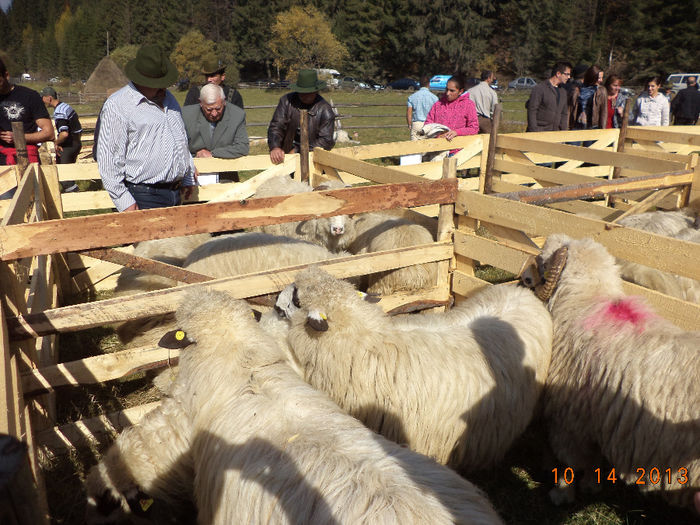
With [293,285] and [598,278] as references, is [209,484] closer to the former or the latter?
[293,285]

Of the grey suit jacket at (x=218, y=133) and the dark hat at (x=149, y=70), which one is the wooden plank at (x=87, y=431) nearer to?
the dark hat at (x=149, y=70)

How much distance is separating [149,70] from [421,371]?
322 centimetres

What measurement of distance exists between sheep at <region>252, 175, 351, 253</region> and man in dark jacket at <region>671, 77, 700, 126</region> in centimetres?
1117

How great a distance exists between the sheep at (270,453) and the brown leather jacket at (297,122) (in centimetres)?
463

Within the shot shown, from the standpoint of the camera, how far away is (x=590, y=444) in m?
2.89

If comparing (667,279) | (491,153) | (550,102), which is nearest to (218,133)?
(491,153)

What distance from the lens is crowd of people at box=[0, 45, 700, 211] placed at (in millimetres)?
4047

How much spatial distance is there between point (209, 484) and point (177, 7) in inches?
3464

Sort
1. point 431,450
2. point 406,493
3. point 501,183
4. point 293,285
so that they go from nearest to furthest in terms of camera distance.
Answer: point 406,493
point 431,450
point 293,285
point 501,183

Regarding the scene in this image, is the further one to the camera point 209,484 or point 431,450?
point 431,450

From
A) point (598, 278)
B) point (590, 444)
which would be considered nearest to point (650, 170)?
point (598, 278)

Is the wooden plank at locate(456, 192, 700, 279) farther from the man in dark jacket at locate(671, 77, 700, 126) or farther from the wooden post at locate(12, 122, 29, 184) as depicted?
the man in dark jacket at locate(671, 77, 700, 126)

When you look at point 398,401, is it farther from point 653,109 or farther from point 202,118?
point 653,109

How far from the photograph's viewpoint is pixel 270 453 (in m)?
1.91
